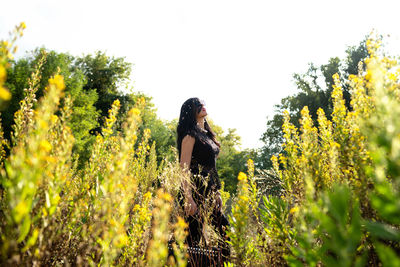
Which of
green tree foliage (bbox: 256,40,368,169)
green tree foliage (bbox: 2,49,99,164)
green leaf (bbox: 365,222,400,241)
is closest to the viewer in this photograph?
green leaf (bbox: 365,222,400,241)

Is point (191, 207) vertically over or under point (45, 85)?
under

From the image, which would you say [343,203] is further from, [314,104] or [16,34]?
[314,104]

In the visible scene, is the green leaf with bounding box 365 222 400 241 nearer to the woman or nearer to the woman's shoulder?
the woman

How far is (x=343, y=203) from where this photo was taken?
0.61m

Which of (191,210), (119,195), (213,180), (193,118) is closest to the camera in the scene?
(119,195)

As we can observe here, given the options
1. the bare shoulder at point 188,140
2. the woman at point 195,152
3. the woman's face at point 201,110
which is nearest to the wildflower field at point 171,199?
the woman at point 195,152

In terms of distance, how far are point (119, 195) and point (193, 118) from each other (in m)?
2.60

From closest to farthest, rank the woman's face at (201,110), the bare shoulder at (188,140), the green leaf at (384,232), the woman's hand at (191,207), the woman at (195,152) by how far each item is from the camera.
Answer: the green leaf at (384,232) → the woman's hand at (191,207) → the woman at (195,152) → the bare shoulder at (188,140) → the woman's face at (201,110)

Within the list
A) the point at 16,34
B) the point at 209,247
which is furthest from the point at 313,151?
the point at 16,34

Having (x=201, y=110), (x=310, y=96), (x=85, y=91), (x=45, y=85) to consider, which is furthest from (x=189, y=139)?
(x=310, y=96)

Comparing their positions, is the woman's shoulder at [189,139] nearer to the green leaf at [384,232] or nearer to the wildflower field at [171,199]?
the wildflower field at [171,199]

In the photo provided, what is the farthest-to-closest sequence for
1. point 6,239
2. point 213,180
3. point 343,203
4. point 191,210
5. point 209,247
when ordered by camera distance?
point 213,180 < point 191,210 < point 209,247 < point 6,239 < point 343,203

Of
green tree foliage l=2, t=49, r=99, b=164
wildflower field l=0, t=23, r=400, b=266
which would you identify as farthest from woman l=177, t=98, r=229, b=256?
green tree foliage l=2, t=49, r=99, b=164

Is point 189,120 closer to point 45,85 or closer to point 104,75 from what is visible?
point 45,85
